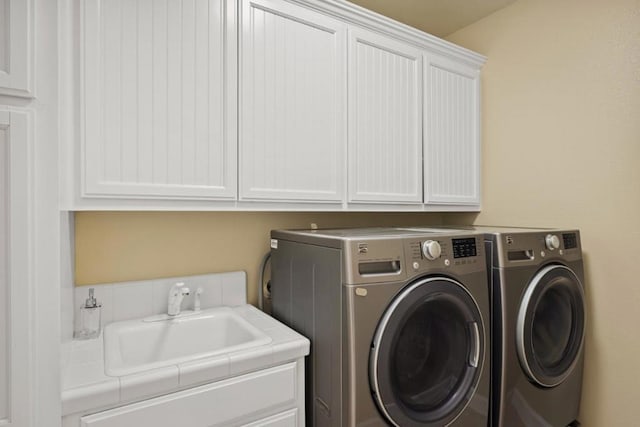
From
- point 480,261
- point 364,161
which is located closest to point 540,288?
point 480,261

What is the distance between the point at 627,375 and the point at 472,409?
35.4 inches

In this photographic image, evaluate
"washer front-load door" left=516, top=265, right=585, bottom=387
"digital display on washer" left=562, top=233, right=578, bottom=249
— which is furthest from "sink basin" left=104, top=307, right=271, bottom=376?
"digital display on washer" left=562, top=233, right=578, bottom=249

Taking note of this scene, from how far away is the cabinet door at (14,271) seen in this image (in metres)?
0.85

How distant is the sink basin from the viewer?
142cm

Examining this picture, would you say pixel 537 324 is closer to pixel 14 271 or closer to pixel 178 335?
pixel 178 335

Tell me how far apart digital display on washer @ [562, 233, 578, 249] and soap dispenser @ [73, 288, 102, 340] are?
2117 millimetres

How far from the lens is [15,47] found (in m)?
0.86

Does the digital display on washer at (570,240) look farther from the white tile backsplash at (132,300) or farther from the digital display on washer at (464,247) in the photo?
the white tile backsplash at (132,300)

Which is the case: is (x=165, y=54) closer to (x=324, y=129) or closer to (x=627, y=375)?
(x=324, y=129)

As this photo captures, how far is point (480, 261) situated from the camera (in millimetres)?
1448

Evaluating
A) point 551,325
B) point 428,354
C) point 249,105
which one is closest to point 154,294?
point 249,105

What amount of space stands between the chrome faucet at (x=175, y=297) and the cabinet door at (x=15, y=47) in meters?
0.96

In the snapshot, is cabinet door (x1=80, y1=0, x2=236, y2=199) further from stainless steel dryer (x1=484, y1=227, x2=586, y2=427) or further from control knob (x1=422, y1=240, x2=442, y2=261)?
stainless steel dryer (x1=484, y1=227, x2=586, y2=427)

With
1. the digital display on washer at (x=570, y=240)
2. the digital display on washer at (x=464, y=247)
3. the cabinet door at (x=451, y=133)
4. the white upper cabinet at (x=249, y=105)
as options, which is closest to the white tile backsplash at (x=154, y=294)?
the white upper cabinet at (x=249, y=105)
